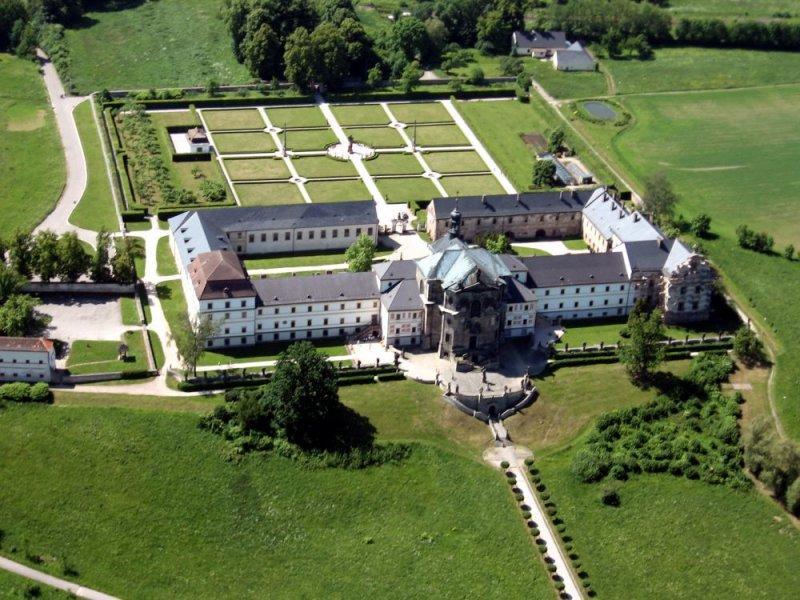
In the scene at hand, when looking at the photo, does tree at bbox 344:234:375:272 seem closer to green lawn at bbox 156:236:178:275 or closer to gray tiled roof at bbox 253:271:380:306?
gray tiled roof at bbox 253:271:380:306

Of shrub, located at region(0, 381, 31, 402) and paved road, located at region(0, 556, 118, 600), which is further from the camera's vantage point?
shrub, located at region(0, 381, 31, 402)

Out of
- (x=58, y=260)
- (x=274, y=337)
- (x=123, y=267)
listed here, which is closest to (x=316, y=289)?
(x=274, y=337)

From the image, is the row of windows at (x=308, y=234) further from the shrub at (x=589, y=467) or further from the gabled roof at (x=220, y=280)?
the shrub at (x=589, y=467)

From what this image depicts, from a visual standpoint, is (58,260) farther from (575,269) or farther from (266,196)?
(575,269)

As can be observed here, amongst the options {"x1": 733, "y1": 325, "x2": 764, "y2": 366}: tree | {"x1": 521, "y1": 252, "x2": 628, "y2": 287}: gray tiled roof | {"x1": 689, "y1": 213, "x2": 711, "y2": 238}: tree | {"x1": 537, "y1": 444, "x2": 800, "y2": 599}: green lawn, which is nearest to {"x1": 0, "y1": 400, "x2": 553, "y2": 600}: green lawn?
{"x1": 537, "y1": 444, "x2": 800, "y2": 599}: green lawn

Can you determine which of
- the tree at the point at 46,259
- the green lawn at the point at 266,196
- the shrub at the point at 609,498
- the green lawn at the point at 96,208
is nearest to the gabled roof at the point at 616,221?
the green lawn at the point at 266,196

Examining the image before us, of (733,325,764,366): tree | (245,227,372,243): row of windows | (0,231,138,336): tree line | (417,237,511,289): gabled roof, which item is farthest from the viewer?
(245,227,372,243): row of windows
